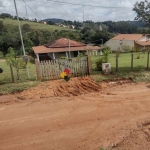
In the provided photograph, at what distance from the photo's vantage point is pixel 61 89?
970 centimetres

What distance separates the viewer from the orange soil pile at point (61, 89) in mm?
9188

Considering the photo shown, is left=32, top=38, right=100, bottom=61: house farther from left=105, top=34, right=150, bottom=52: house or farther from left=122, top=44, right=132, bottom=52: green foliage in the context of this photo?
left=105, top=34, right=150, bottom=52: house

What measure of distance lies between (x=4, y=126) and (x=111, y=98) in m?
4.51

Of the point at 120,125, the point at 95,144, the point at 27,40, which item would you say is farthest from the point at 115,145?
the point at 27,40

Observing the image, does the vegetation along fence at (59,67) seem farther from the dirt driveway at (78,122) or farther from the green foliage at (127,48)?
the green foliage at (127,48)

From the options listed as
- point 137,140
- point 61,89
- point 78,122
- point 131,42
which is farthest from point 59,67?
point 131,42

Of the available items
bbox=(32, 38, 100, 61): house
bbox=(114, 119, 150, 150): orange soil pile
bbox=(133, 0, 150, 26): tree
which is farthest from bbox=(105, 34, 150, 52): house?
bbox=(114, 119, 150, 150): orange soil pile

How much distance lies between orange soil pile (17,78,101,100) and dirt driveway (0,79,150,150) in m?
0.44

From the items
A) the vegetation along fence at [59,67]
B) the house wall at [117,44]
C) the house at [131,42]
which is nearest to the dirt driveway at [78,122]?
the vegetation along fence at [59,67]

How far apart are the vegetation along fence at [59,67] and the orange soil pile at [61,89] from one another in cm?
94

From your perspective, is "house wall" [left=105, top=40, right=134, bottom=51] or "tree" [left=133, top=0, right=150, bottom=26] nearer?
"tree" [left=133, top=0, right=150, bottom=26]

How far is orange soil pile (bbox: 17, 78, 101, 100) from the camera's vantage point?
9.19 m

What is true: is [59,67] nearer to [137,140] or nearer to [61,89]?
[61,89]

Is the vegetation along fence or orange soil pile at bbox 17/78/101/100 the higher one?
the vegetation along fence
